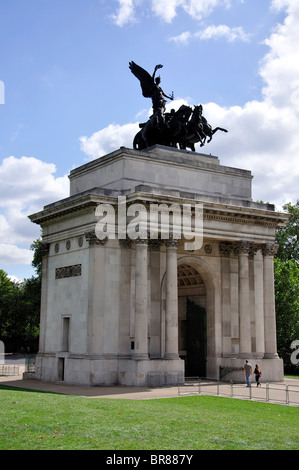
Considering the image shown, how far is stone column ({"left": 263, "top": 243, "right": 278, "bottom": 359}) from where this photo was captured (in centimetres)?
4338

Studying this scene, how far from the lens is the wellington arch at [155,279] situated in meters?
38.1

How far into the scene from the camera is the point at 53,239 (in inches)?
1735

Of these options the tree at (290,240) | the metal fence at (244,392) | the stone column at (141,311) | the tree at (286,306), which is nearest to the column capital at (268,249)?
the metal fence at (244,392)

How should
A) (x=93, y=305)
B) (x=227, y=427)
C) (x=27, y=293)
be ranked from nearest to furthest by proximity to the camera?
(x=227, y=427)
(x=93, y=305)
(x=27, y=293)

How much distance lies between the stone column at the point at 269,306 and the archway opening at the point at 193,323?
4.36 metres

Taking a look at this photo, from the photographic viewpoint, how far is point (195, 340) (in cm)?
4441

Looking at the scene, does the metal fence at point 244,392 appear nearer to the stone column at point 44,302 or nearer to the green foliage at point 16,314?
the stone column at point 44,302

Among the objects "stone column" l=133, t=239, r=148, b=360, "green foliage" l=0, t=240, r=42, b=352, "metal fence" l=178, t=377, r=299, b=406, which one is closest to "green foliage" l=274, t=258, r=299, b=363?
"metal fence" l=178, t=377, r=299, b=406

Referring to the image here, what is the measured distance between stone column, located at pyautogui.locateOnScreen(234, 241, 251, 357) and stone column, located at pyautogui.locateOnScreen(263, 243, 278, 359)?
195 centimetres

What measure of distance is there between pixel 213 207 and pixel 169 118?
847 cm

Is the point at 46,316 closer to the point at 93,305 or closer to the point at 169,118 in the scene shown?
the point at 93,305

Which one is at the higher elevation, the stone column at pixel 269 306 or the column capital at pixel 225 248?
the column capital at pixel 225 248

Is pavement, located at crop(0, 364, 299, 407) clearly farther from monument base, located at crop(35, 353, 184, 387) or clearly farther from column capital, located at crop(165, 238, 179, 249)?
column capital, located at crop(165, 238, 179, 249)
